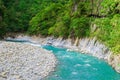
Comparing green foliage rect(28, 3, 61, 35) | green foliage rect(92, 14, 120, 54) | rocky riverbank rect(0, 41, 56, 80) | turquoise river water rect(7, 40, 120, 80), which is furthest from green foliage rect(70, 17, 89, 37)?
rocky riverbank rect(0, 41, 56, 80)

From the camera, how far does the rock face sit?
35.3m

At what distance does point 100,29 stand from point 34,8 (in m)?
40.0

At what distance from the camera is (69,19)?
60.7 metres

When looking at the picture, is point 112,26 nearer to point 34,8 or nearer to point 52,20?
point 52,20

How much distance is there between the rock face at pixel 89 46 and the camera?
35.3 metres

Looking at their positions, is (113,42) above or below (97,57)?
above

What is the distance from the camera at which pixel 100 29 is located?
47.5 m

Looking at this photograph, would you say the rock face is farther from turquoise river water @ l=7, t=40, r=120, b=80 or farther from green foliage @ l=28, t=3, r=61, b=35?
green foliage @ l=28, t=3, r=61, b=35

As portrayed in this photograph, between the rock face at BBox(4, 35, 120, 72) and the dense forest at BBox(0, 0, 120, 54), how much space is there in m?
0.89

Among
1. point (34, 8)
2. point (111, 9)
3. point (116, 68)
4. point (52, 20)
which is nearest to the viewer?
point (116, 68)

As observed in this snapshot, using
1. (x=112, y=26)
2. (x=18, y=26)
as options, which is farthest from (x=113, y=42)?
(x=18, y=26)

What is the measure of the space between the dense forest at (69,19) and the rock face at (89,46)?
0.89m

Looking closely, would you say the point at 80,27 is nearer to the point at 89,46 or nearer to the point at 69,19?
the point at 69,19

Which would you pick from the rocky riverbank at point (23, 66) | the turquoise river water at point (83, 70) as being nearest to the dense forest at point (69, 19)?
the turquoise river water at point (83, 70)
